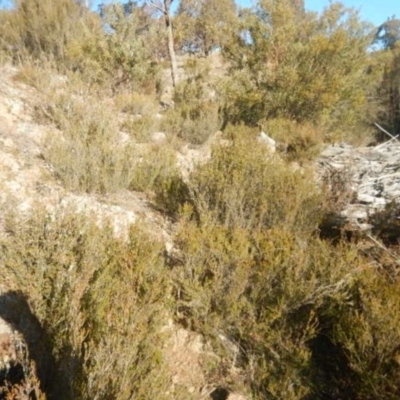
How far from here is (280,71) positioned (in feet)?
28.3

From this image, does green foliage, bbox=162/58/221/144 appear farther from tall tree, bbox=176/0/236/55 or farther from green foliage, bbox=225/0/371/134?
tall tree, bbox=176/0/236/55

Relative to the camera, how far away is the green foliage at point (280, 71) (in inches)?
334

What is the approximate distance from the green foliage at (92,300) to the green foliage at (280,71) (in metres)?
6.14

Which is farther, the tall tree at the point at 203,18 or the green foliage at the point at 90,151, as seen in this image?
the tall tree at the point at 203,18

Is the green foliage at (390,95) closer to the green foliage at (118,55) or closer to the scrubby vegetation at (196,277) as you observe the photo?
the green foliage at (118,55)

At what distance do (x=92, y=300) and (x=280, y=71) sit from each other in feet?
25.9

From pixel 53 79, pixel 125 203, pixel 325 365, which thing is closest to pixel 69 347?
pixel 325 365

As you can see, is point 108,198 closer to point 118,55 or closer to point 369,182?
point 369,182

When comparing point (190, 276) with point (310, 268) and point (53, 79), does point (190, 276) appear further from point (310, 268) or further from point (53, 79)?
point (53, 79)

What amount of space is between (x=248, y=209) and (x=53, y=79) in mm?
4681

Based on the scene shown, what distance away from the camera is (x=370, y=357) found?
2215mm

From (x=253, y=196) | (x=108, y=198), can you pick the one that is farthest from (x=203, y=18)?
(x=253, y=196)

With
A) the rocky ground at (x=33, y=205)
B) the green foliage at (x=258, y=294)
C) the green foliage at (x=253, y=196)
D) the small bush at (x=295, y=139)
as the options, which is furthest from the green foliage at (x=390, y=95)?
the green foliage at (x=258, y=294)

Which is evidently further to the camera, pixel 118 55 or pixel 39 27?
pixel 39 27
